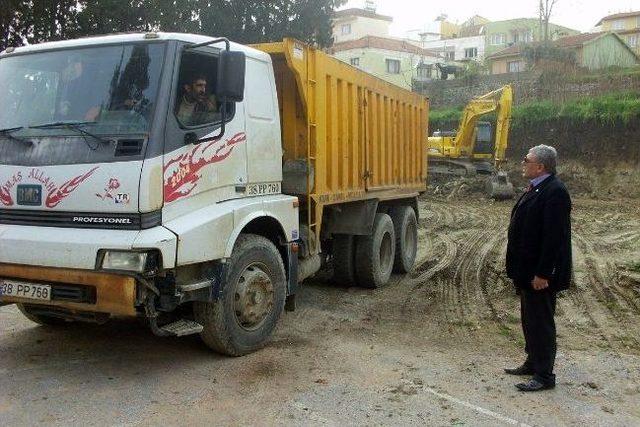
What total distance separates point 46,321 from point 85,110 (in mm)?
2267

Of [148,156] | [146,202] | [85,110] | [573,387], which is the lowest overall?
[573,387]

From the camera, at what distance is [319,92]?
6.27 metres

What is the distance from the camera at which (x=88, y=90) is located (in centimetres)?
460

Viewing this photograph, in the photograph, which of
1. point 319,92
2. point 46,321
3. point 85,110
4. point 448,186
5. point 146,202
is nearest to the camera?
point 146,202

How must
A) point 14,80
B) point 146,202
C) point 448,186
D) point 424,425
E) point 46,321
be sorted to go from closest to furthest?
point 424,425
point 146,202
point 14,80
point 46,321
point 448,186

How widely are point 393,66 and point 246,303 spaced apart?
45574 millimetres

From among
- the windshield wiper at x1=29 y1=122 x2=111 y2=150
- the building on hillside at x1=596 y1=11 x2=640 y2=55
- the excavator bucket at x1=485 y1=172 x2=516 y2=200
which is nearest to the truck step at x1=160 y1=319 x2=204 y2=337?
the windshield wiper at x1=29 y1=122 x2=111 y2=150

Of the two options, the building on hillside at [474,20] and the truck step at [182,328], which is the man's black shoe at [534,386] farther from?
the building on hillside at [474,20]

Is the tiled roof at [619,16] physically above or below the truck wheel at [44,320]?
above

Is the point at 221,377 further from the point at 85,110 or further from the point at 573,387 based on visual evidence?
the point at 573,387

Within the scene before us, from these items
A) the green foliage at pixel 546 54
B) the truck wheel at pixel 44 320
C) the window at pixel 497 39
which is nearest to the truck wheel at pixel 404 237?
the truck wheel at pixel 44 320

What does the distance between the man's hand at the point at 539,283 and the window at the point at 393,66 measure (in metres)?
45.2

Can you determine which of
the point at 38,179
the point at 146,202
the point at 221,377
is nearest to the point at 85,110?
the point at 38,179

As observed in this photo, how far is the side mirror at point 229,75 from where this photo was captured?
4.50 meters
